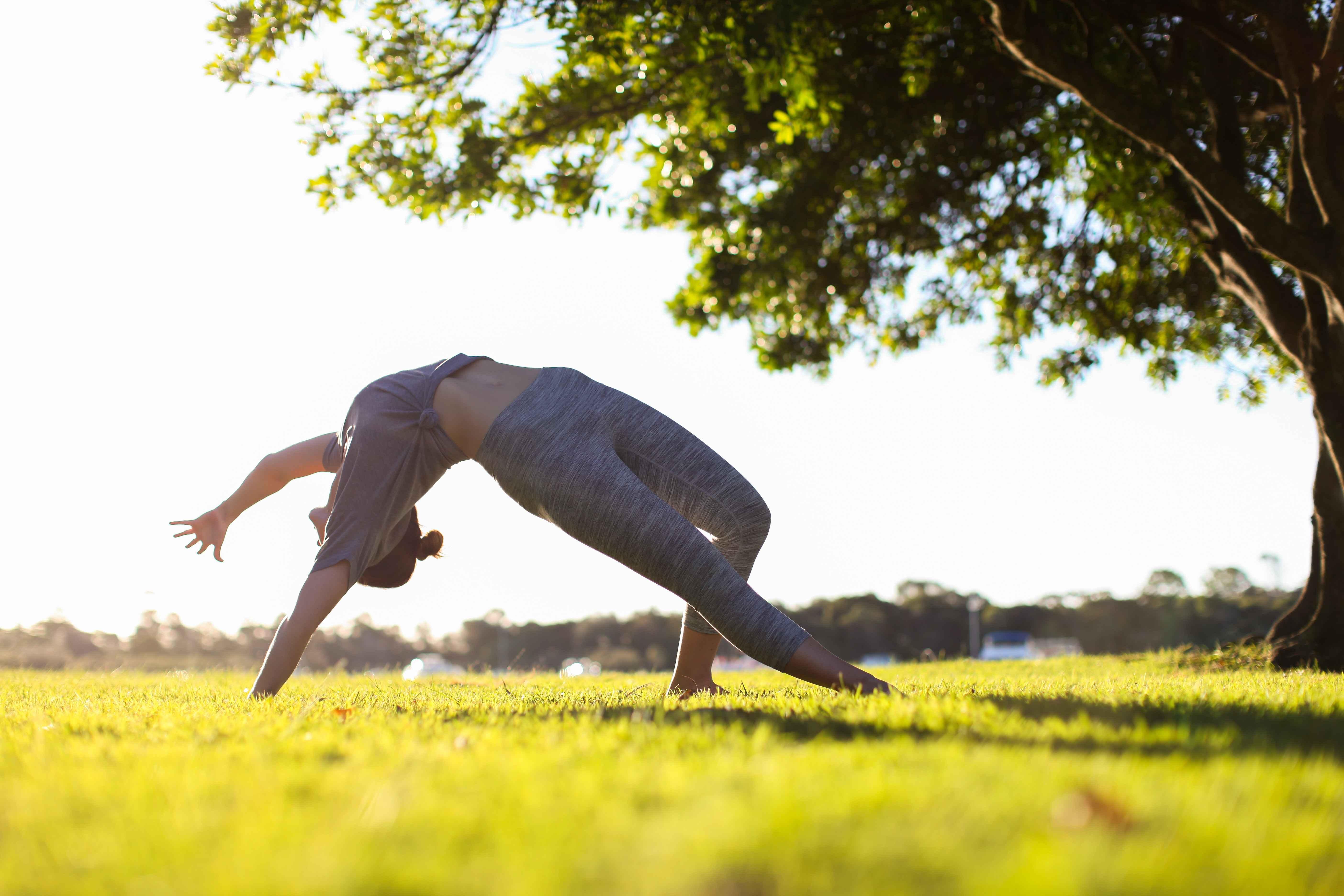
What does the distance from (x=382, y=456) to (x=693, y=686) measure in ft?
5.38

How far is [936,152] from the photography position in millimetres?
9906

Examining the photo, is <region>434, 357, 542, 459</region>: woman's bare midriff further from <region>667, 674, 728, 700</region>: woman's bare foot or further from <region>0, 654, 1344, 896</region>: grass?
<region>667, 674, 728, 700</region>: woman's bare foot

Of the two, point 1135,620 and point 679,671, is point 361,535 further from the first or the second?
point 1135,620

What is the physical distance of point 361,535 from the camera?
359 cm

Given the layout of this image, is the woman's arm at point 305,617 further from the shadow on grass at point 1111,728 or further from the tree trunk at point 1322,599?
the tree trunk at point 1322,599

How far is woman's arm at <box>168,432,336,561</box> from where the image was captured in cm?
396

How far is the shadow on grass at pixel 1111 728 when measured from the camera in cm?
→ 196

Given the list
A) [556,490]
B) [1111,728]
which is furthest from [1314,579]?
[556,490]

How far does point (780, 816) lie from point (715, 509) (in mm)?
2487

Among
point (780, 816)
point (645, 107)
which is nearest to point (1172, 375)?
point (645, 107)

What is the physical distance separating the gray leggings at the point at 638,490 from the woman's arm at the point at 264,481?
3.27 feet

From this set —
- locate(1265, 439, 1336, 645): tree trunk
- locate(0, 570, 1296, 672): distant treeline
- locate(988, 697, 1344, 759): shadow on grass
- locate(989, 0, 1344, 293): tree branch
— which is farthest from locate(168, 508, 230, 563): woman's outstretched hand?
locate(0, 570, 1296, 672): distant treeline

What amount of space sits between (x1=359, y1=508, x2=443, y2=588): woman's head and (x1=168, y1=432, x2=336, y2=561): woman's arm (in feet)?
1.63

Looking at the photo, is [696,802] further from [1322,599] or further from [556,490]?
[1322,599]
